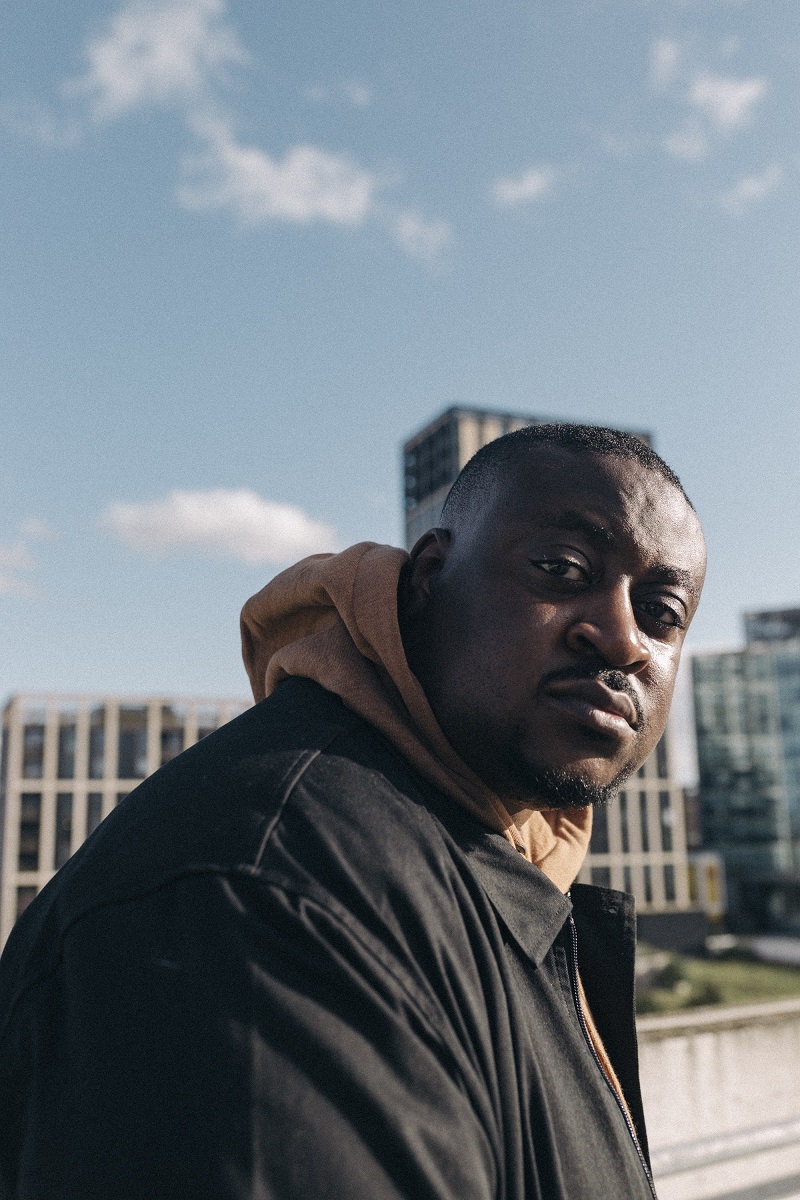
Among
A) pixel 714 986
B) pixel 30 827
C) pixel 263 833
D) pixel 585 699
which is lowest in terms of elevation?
pixel 714 986

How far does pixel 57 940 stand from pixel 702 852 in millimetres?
84855

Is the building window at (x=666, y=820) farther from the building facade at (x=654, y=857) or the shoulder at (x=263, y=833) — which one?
the shoulder at (x=263, y=833)

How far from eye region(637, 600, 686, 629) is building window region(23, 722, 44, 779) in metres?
77.3

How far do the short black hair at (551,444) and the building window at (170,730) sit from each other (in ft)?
→ 255

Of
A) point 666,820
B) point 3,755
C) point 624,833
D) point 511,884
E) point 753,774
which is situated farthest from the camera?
point 753,774

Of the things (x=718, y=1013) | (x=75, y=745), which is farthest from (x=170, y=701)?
(x=718, y=1013)

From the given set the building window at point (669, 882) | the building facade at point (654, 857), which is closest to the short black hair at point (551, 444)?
the building facade at point (654, 857)

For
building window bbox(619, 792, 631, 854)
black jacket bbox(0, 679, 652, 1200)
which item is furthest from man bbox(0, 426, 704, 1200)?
building window bbox(619, 792, 631, 854)

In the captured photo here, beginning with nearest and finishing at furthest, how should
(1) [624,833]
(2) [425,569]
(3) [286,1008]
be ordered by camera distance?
(3) [286,1008] < (2) [425,569] < (1) [624,833]

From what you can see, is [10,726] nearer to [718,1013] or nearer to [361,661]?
[718,1013]

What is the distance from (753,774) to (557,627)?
85.4 metres

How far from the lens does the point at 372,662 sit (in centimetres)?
157

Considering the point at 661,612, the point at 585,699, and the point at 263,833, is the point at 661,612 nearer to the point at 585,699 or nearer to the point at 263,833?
the point at 585,699

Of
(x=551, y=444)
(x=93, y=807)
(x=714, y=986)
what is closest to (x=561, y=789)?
(x=551, y=444)
